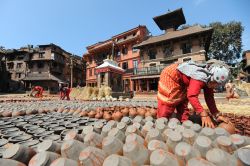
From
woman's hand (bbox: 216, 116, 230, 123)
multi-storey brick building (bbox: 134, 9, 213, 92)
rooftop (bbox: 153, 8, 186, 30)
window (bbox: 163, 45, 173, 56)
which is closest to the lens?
woman's hand (bbox: 216, 116, 230, 123)

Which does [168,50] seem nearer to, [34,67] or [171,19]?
[171,19]

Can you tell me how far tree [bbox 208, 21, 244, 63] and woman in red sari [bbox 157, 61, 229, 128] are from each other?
34106 mm

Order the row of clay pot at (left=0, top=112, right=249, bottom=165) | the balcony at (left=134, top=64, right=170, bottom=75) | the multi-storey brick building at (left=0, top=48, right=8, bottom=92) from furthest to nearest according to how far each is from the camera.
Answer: the multi-storey brick building at (left=0, top=48, right=8, bottom=92)
the balcony at (left=134, top=64, right=170, bottom=75)
the row of clay pot at (left=0, top=112, right=249, bottom=165)

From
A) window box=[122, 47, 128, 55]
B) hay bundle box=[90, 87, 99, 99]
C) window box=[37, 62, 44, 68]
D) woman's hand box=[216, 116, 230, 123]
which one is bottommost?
woman's hand box=[216, 116, 230, 123]

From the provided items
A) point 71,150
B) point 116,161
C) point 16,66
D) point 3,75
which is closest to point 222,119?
point 116,161

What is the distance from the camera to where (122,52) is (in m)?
34.3

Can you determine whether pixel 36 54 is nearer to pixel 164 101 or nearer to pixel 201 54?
pixel 201 54

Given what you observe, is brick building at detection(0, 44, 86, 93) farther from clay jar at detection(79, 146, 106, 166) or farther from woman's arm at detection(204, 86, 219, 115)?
clay jar at detection(79, 146, 106, 166)

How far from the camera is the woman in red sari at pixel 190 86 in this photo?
292 cm

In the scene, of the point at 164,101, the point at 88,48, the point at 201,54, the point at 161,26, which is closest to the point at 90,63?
the point at 88,48

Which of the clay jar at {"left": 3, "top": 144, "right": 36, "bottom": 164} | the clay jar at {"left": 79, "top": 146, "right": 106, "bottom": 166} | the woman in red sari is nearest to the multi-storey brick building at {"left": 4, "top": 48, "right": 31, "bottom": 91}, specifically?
the woman in red sari

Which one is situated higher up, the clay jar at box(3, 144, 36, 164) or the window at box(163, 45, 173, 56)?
the window at box(163, 45, 173, 56)

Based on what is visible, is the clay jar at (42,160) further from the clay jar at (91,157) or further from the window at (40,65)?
the window at (40,65)

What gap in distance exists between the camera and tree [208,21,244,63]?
32.5 meters
